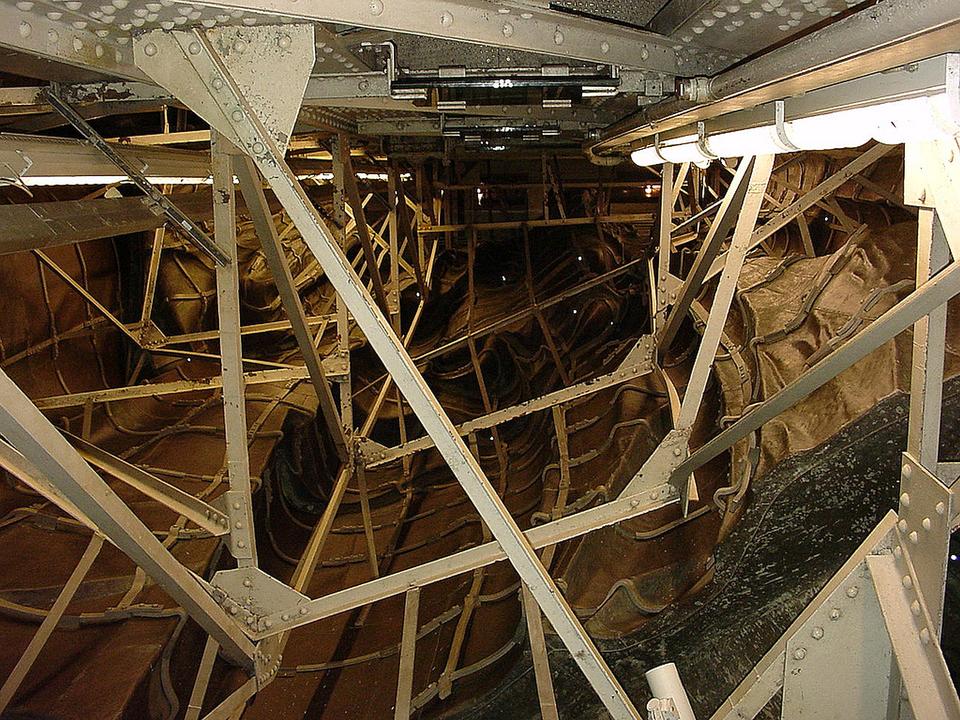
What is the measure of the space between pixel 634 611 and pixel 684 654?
59cm

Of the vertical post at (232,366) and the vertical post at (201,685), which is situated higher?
the vertical post at (232,366)

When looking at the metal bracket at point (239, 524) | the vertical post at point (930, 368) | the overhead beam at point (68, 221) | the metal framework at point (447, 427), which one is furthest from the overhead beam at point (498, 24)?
the metal bracket at point (239, 524)

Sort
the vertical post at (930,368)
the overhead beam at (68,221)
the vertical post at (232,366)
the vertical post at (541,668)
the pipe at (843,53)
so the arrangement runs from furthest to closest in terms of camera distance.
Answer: the vertical post at (541,668)
the vertical post at (232,366)
the overhead beam at (68,221)
the vertical post at (930,368)
the pipe at (843,53)

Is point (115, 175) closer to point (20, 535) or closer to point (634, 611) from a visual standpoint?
point (634, 611)

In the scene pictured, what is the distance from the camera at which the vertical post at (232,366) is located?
265 cm

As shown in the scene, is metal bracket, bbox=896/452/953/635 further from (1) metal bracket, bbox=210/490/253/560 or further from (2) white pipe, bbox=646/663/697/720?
Answer: (1) metal bracket, bbox=210/490/253/560

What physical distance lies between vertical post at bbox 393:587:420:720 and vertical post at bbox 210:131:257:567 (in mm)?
1238

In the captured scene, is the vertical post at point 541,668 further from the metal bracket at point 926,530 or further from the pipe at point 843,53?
the pipe at point 843,53

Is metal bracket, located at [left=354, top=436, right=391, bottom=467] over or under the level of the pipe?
under

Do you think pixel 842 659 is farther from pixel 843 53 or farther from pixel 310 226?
pixel 310 226

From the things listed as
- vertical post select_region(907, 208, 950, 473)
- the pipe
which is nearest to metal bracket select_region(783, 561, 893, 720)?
vertical post select_region(907, 208, 950, 473)

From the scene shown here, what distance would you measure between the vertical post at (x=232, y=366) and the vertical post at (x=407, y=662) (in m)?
1.24

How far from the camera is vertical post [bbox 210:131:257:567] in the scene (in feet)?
8.70

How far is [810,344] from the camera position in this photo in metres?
4.69
